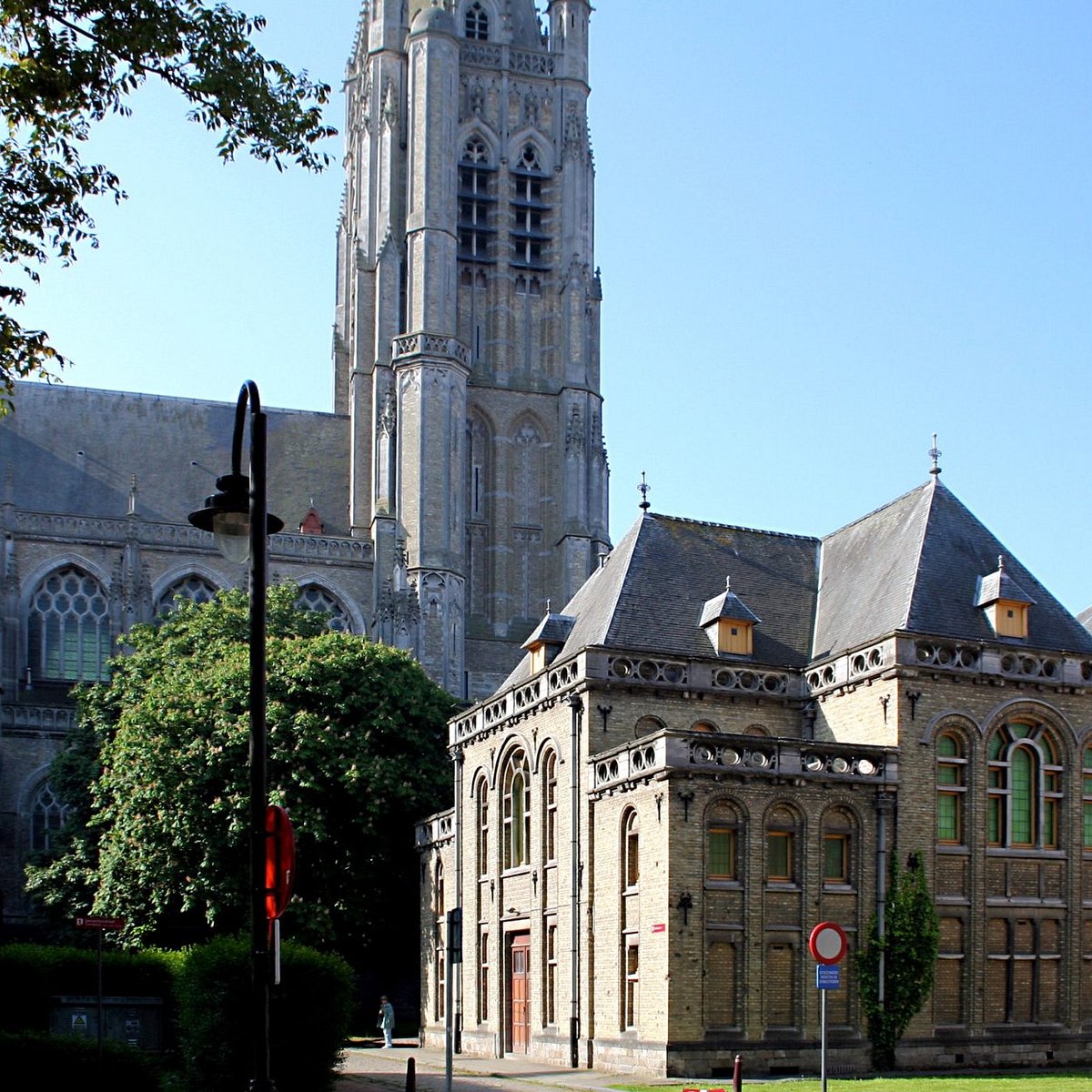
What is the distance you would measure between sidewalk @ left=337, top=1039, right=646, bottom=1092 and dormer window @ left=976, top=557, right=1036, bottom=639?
12005 mm

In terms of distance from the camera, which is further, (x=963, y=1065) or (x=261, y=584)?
(x=963, y=1065)

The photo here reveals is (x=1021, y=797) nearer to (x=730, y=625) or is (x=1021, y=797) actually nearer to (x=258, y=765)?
(x=730, y=625)

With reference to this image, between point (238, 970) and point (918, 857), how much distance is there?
606 inches

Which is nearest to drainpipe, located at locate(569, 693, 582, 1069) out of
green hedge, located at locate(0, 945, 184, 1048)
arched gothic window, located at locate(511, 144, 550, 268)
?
green hedge, located at locate(0, 945, 184, 1048)

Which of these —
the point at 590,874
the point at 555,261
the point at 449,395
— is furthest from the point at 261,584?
the point at 555,261

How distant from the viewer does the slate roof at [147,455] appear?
69875 millimetres

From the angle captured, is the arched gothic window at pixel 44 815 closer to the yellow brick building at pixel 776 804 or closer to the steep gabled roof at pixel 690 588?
the yellow brick building at pixel 776 804

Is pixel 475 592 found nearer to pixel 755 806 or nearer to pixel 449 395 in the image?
pixel 449 395

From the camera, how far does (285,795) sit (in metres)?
40.6

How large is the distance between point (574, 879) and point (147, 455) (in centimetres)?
4374

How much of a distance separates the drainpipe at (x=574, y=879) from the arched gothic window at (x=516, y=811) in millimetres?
2971

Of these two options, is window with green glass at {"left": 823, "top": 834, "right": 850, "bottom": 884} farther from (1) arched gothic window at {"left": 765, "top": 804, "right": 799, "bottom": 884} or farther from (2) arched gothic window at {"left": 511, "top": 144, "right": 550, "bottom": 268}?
(2) arched gothic window at {"left": 511, "top": 144, "right": 550, "bottom": 268}

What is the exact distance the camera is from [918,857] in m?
32.5

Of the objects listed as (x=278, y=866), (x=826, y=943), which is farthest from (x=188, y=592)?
(x=278, y=866)
